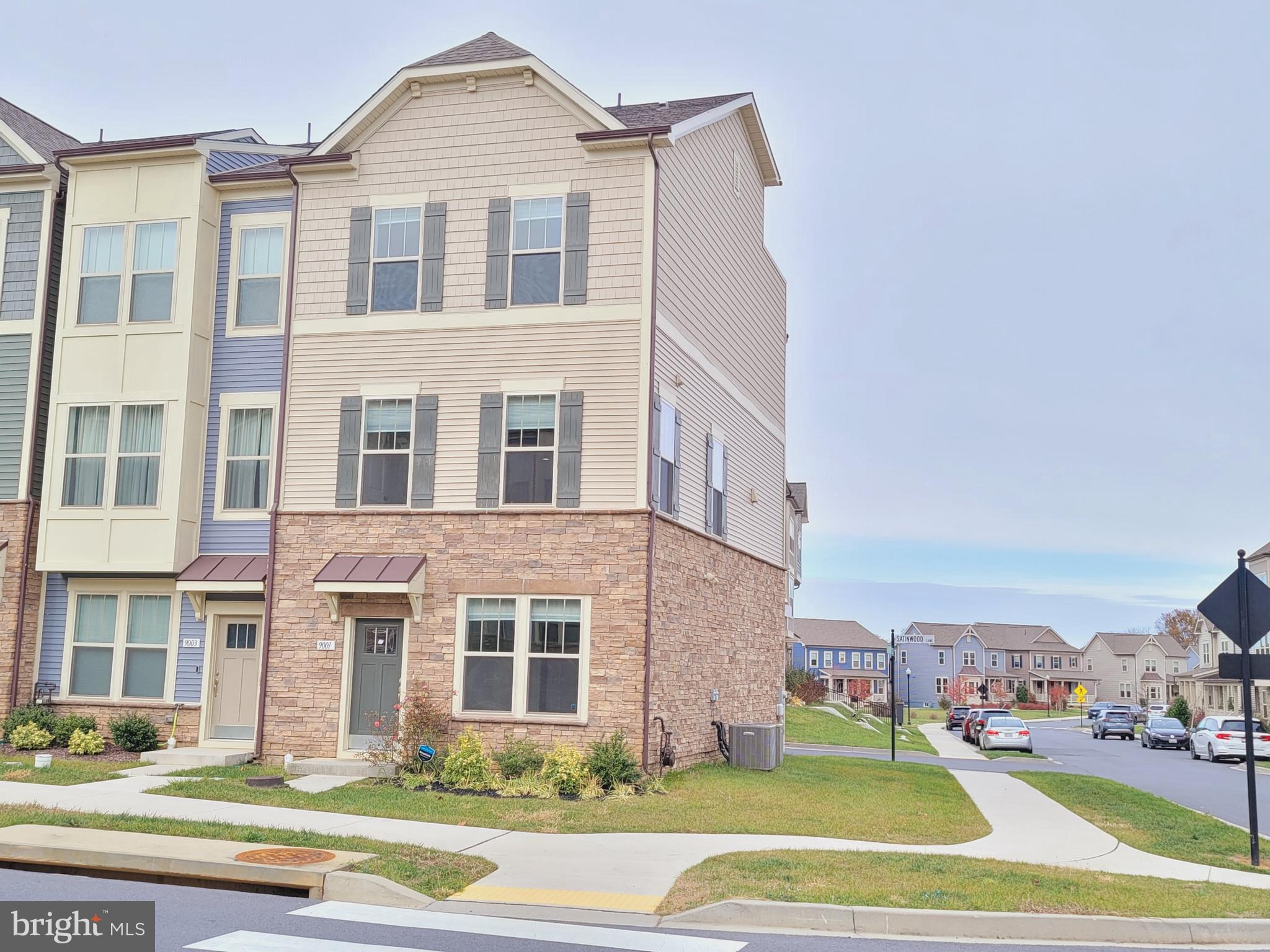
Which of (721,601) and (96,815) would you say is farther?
(721,601)

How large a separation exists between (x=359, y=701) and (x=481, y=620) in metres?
2.50

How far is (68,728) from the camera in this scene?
19.5 meters

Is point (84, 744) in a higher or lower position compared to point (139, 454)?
lower

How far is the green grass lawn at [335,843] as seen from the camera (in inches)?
399

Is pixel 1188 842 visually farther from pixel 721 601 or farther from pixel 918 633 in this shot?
pixel 918 633

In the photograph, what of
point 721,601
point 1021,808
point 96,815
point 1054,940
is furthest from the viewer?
point 721,601

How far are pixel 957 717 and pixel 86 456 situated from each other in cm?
5492

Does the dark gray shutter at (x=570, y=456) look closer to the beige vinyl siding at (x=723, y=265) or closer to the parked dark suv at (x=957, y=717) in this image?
the beige vinyl siding at (x=723, y=265)

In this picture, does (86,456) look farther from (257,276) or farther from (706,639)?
(706,639)

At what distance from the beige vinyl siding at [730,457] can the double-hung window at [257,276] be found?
7235 mm

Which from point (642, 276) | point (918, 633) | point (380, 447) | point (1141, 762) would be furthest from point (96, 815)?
point (918, 633)

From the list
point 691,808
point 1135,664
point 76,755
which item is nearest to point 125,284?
point 76,755

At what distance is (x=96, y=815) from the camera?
41.3 feet

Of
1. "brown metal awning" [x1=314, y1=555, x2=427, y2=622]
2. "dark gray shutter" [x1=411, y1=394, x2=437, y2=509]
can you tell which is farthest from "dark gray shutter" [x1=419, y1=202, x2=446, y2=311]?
"brown metal awning" [x1=314, y1=555, x2=427, y2=622]
